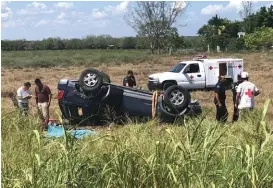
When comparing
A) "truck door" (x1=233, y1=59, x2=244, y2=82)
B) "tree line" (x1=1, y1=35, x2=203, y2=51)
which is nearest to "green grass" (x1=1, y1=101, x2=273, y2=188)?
"truck door" (x1=233, y1=59, x2=244, y2=82)

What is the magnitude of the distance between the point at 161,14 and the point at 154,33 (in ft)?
8.18

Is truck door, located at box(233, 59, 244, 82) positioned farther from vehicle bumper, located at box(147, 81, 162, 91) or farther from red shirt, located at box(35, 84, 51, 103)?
red shirt, located at box(35, 84, 51, 103)

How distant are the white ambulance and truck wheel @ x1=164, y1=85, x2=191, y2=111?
8238mm

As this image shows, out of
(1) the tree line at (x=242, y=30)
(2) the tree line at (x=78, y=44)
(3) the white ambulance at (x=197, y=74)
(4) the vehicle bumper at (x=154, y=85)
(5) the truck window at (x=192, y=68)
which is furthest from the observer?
(2) the tree line at (x=78, y=44)

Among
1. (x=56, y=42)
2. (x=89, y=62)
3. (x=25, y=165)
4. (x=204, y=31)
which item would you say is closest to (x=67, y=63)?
(x=89, y=62)

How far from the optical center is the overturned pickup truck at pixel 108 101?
1083 cm

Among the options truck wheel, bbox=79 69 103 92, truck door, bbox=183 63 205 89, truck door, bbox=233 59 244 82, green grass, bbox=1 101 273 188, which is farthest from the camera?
truck door, bbox=233 59 244 82

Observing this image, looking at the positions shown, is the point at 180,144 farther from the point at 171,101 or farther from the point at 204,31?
the point at 204,31

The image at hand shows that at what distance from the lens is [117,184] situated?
3.93 m

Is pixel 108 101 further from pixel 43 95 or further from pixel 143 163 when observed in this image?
pixel 143 163

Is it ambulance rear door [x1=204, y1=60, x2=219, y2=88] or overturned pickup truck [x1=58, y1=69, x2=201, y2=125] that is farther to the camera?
ambulance rear door [x1=204, y1=60, x2=219, y2=88]

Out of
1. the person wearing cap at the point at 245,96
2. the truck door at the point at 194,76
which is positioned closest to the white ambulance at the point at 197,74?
the truck door at the point at 194,76

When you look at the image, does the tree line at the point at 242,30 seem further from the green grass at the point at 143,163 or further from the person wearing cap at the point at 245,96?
the green grass at the point at 143,163

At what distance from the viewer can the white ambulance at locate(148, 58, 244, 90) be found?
19812 millimetres
